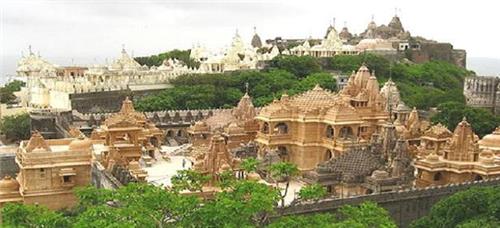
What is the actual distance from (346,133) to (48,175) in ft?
50.5

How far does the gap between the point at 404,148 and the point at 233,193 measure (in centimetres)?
1320

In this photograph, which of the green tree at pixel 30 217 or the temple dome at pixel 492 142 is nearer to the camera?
the green tree at pixel 30 217

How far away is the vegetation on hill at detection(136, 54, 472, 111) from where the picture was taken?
53.3m

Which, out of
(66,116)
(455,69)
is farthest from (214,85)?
(455,69)

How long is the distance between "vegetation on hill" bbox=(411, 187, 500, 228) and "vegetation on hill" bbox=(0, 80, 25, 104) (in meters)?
42.8

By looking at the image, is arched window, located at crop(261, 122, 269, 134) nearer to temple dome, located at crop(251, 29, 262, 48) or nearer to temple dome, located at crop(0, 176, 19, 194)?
temple dome, located at crop(0, 176, 19, 194)

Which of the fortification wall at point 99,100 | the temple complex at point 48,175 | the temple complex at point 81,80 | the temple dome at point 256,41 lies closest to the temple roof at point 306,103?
the temple complex at point 48,175

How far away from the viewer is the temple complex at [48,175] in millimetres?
25609

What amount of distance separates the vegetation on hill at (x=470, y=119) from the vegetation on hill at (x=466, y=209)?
22.5 metres

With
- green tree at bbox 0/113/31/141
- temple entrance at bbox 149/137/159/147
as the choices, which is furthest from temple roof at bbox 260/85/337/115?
green tree at bbox 0/113/31/141

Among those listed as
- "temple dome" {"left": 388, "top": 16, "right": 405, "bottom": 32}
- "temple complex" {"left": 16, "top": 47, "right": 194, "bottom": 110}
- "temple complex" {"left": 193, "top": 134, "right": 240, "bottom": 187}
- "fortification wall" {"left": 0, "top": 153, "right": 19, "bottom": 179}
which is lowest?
"fortification wall" {"left": 0, "top": 153, "right": 19, "bottom": 179}

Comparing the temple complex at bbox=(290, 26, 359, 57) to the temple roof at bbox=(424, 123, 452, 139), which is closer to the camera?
the temple roof at bbox=(424, 123, 452, 139)

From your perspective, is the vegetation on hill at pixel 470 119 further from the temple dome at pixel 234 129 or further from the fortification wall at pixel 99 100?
the fortification wall at pixel 99 100

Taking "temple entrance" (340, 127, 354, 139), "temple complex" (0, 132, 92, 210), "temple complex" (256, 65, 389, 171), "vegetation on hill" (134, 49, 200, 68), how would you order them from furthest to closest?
"vegetation on hill" (134, 49, 200, 68)
"temple entrance" (340, 127, 354, 139)
"temple complex" (256, 65, 389, 171)
"temple complex" (0, 132, 92, 210)
